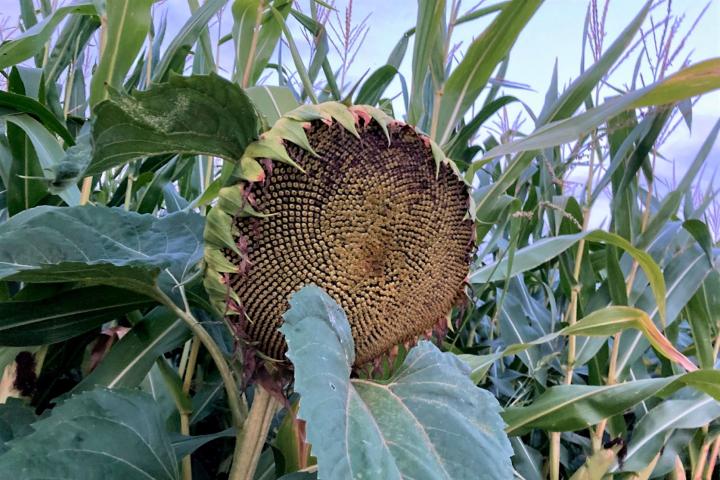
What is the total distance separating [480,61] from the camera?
72 cm

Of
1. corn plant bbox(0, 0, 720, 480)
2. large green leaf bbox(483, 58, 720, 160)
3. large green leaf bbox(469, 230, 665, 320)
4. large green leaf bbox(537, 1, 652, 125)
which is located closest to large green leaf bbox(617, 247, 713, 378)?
corn plant bbox(0, 0, 720, 480)

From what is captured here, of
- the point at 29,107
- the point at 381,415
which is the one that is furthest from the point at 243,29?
the point at 381,415

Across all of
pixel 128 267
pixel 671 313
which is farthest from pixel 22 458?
pixel 671 313

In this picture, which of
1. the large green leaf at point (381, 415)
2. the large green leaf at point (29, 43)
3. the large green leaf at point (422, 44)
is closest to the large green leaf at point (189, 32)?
the large green leaf at point (29, 43)

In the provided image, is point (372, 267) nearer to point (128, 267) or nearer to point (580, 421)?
point (128, 267)

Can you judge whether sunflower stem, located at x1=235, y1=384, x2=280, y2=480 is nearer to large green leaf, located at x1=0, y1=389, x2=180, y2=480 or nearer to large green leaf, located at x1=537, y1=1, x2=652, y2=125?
large green leaf, located at x1=0, y1=389, x2=180, y2=480

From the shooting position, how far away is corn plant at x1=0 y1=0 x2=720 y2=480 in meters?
0.41

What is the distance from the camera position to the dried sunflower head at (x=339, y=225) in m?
0.43

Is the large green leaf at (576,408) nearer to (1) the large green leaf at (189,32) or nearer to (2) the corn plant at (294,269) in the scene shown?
(2) the corn plant at (294,269)

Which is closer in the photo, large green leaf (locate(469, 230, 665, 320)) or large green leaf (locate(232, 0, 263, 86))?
large green leaf (locate(469, 230, 665, 320))

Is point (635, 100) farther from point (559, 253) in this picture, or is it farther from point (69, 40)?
point (69, 40)

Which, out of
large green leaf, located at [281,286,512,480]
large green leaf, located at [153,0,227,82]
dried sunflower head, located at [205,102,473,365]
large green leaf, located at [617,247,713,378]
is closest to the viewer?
large green leaf, located at [281,286,512,480]

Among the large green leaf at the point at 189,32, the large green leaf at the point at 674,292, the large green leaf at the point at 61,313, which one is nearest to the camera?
the large green leaf at the point at 61,313

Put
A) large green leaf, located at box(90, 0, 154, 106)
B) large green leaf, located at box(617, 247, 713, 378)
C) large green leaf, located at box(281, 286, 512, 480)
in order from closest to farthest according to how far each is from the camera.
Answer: large green leaf, located at box(281, 286, 512, 480)
large green leaf, located at box(90, 0, 154, 106)
large green leaf, located at box(617, 247, 713, 378)
